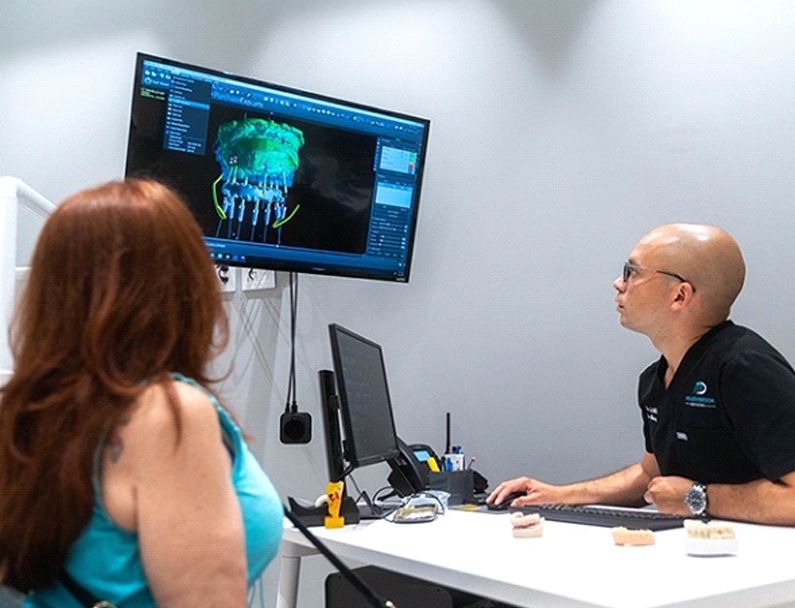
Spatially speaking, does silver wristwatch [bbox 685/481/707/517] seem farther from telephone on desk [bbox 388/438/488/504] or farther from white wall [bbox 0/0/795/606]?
white wall [bbox 0/0/795/606]

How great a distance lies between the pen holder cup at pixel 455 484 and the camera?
280 centimetres

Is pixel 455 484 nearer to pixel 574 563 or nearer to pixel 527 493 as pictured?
pixel 527 493

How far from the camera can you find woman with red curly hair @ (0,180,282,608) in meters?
1.07

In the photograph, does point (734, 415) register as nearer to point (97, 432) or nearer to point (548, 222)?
point (548, 222)

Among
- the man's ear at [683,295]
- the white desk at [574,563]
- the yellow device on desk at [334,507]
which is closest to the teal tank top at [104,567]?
the white desk at [574,563]

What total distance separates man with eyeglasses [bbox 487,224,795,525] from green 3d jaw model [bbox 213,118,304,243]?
110cm

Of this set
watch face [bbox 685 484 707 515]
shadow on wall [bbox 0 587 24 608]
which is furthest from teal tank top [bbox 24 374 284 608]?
watch face [bbox 685 484 707 515]

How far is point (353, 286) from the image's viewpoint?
11.8ft

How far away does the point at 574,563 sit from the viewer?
5.51ft

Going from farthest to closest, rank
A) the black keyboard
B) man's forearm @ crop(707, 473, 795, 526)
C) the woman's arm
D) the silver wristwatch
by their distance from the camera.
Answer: the silver wristwatch, man's forearm @ crop(707, 473, 795, 526), the black keyboard, the woman's arm

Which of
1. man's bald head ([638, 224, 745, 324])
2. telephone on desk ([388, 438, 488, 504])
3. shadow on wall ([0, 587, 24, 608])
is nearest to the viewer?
shadow on wall ([0, 587, 24, 608])

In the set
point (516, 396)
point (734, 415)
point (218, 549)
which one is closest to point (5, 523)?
point (218, 549)

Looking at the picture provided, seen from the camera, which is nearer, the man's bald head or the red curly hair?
the red curly hair

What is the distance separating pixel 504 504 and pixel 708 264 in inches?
33.1
